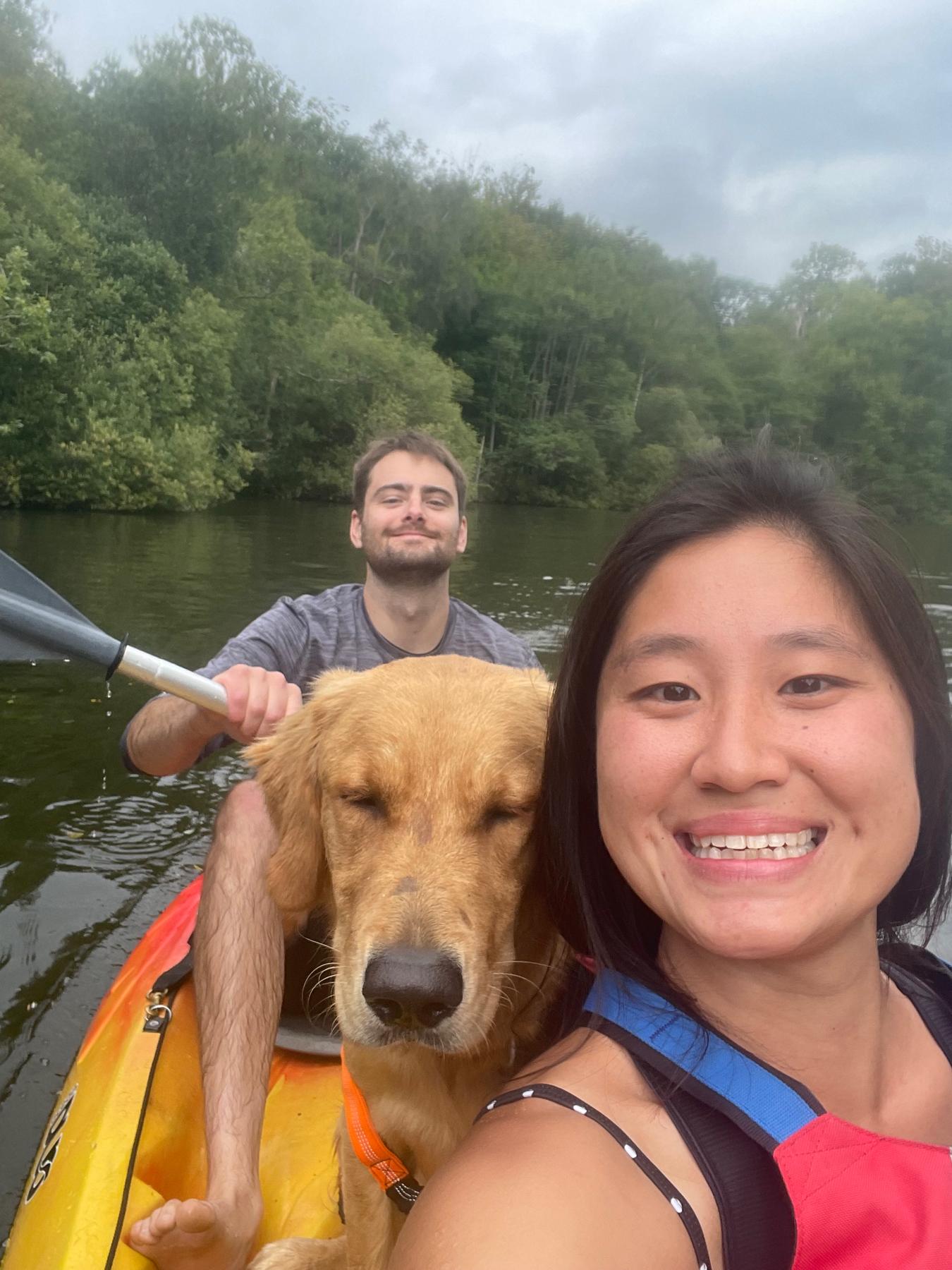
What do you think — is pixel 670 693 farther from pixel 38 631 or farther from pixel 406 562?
pixel 406 562

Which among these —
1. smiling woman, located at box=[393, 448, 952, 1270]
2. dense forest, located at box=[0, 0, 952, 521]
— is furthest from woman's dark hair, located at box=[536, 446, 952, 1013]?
dense forest, located at box=[0, 0, 952, 521]

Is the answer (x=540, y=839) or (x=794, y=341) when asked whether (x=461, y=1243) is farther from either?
(x=794, y=341)

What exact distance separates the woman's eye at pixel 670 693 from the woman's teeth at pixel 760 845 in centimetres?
21

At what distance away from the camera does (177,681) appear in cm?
312

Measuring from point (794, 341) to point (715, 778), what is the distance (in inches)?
2550

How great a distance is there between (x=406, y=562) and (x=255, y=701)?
1.53 metres

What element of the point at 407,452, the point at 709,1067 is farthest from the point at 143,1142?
the point at 407,452

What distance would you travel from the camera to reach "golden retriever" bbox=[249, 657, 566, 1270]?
194 centimetres

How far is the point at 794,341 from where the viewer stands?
59938 mm

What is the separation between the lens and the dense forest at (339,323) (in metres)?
25.5

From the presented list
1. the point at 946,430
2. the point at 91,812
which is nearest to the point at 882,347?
the point at 946,430

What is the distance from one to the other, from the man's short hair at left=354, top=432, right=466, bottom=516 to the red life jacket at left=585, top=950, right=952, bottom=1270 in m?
3.96

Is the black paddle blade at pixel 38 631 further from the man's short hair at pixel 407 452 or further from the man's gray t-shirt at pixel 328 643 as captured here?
the man's short hair at pixel 407 452

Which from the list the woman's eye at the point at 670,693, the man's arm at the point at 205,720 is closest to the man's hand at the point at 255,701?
the man's arm at the point at 205,720
